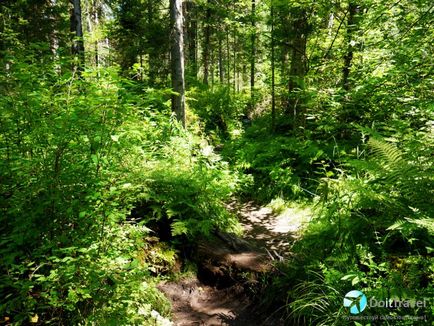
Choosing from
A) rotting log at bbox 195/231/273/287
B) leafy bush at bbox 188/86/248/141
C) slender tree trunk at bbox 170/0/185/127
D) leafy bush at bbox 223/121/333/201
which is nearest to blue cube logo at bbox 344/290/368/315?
rotting log at bbox 195/231/273/287

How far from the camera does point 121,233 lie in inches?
132

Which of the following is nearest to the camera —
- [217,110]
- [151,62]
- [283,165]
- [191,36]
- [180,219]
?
[180,219]

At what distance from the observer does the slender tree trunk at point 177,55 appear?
905 centimetres

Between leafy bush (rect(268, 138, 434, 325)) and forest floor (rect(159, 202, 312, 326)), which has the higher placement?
leafy bush (rect(268, 138, 434, 325))

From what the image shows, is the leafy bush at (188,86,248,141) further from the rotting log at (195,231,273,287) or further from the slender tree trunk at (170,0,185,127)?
the rotting log at (195,231,273,287)

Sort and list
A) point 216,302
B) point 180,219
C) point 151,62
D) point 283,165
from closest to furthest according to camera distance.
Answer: point 216,302 < point 180,219 < point 283,165 < point 151,62

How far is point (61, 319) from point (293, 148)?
729 centimetres

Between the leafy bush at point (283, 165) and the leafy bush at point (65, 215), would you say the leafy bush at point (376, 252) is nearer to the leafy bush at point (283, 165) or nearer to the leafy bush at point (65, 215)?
the leafy bush at point (65, 215)

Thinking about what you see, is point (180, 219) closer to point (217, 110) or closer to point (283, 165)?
point (283, 165)

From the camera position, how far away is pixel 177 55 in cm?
930

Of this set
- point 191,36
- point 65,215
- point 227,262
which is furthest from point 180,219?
point 191,36

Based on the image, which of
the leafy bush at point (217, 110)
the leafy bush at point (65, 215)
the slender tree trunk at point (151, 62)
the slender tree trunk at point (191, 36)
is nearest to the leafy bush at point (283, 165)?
the leafy bush at point (65, 215)

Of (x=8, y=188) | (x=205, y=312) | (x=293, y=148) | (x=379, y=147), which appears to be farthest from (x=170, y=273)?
(x=293, y=148)

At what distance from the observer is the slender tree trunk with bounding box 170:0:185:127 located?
9055 millimetres
